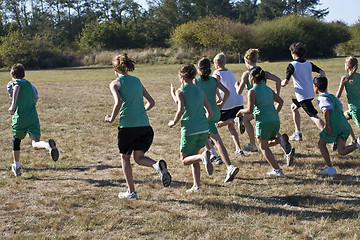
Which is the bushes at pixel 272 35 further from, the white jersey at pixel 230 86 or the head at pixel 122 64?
the head at pixel 122 64

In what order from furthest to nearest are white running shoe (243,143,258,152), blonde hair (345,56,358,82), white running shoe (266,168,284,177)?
white running shoe (243,143,258,152) → blonde hair (345,56,358,82) → white running shoe (266,168,284,177)

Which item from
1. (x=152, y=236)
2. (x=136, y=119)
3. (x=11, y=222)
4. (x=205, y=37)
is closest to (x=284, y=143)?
(x=136, y=119)

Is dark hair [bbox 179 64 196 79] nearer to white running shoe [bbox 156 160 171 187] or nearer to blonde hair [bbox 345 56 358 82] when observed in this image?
white running shoe [bbox 156 160 171 187]

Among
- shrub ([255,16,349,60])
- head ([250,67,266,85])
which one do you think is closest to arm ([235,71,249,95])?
head ([250,67,266,85])

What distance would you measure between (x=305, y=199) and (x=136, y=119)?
222 centimetres

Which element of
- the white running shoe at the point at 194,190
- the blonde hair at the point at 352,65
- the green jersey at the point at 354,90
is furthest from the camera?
→ the green jersey at the point at 354,90

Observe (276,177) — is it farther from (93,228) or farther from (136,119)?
(93,228)

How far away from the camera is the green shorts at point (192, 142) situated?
5.02 meters

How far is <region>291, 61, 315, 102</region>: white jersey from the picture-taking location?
278 inches

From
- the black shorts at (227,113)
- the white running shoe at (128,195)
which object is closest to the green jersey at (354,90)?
the black shorts at (227,113)

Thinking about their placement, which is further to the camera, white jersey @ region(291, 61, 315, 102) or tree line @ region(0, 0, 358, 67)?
tree line @ region(0, 0, 358, 67)

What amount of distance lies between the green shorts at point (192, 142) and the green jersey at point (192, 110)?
0.05 meters

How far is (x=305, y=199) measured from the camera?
4926 mm

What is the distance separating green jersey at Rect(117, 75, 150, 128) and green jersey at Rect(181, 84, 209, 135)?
1.77 feet
